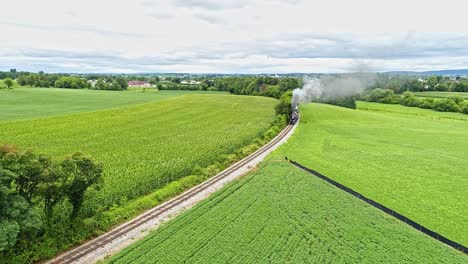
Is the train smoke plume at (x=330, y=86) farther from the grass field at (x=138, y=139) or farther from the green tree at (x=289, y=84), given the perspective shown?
the green tree at (x=289, y=84)

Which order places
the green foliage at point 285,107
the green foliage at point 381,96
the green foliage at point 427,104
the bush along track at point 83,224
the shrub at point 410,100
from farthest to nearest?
the green foliage at point 381,96
the shrub at point 410,100
the green foliage at point 427,104
the green foliage at point 285,107
the bush along track at point 83,224

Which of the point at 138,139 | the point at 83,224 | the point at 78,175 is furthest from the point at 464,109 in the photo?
the point at 78,175

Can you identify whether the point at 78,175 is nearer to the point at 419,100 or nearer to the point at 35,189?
the point at 35,189

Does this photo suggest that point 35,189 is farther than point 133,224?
No

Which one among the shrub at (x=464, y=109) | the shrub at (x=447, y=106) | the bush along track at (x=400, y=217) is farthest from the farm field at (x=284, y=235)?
the shrub at (x=447, y=106)

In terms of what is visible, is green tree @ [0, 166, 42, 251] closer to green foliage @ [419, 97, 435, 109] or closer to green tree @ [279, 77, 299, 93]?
green tree @ [279, 77, 299, 93]

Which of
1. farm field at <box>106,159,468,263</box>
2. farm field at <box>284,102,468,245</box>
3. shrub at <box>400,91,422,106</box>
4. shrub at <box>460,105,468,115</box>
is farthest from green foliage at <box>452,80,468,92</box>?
farm field at <box>106,159,468,263</box>
